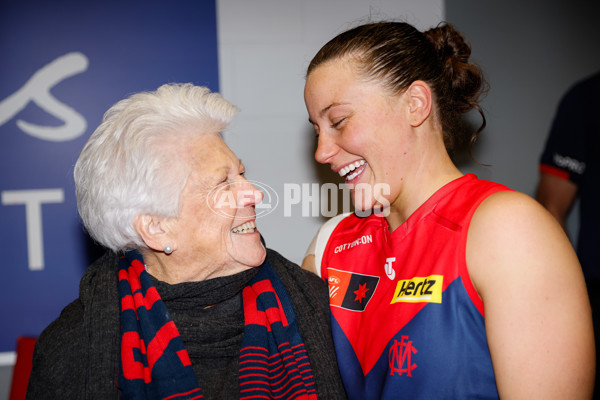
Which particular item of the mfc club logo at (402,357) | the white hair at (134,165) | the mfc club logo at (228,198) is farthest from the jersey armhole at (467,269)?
the white hair at (134,165)

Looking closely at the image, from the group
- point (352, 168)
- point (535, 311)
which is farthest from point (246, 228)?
point (535, 311)

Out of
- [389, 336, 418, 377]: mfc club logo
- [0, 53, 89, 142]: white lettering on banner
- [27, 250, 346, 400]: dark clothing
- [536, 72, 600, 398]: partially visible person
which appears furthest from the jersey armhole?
[0, 53, 89, 142]: white lettering on banner

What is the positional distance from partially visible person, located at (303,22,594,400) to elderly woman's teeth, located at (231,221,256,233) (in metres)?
0.28

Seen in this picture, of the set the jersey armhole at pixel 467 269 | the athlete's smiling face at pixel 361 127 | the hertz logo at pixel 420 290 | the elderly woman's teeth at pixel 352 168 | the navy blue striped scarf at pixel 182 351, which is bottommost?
the navy blue striped scarf at pixel 182 351

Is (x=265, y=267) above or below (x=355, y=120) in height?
below

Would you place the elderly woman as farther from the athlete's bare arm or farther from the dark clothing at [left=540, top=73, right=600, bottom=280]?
the dark clothing at [left=540, top=73, right=600, bottom=280]

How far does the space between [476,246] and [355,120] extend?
453mm

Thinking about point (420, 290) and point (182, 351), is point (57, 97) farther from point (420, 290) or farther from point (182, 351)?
point (420, 290)

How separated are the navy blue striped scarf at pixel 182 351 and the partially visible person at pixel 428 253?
14 centimetres

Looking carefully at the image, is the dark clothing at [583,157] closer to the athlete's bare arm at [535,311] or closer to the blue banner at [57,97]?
the athlete's bare arm at [535,311]

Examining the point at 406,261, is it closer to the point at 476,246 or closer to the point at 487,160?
the point at 476,246

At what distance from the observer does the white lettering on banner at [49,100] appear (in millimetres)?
2018

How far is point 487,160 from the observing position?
7.62 ft

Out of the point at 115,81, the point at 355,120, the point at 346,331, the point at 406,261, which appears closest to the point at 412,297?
the point at 406,261
